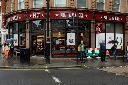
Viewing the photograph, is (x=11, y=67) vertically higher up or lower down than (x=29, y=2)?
lower down

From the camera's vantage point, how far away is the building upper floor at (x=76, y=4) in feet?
137

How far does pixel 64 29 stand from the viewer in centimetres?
4175

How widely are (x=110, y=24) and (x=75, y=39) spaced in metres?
4.80

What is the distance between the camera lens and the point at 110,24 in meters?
44.8

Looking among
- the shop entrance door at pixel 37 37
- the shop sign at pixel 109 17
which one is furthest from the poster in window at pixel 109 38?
the shop entrance door at pixel 37 37

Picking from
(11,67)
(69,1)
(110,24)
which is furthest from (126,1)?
(11,67)

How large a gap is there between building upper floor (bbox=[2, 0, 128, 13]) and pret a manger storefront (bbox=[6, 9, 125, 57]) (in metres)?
0.60

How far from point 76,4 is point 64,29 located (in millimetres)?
2733

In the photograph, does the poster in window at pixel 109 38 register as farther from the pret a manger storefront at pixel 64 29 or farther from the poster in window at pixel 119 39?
the poster in window at pixel 119 39

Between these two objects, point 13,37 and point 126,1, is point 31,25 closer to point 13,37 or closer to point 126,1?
point 13,37

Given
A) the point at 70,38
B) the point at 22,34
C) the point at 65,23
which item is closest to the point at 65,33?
the point at 70,38

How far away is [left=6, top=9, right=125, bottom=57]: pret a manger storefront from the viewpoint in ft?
136

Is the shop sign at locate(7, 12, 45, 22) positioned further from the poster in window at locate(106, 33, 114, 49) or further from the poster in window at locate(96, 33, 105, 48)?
the poster in window at locate(106, 33, 114, 49)

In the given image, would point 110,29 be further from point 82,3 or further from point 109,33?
point 82,3
